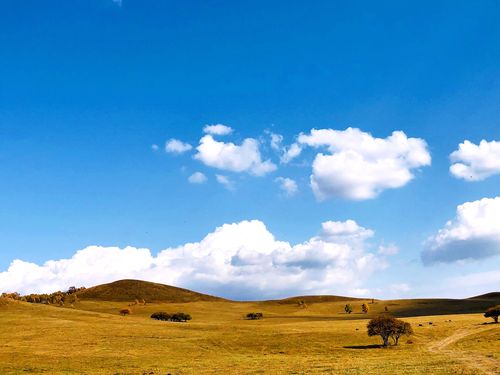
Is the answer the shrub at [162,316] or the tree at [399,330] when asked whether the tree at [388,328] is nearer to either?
the tree at [399,330]

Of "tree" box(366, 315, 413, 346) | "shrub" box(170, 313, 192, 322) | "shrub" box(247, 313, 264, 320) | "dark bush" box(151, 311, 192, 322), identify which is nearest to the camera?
"tree" box(366, 315, 413, 346)

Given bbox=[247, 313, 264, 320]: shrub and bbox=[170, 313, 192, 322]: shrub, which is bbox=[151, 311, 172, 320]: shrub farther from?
bbox=[247, 313, 264, 320]: shrub

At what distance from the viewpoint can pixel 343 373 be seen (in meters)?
48.3

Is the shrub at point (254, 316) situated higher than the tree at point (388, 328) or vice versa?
the shrub at point (254, 316)

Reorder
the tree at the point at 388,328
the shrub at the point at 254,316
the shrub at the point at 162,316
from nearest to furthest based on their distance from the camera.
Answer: the tree at the point at 388,328, the shrub at the point at 162,316, the shrub at the point at 254,316

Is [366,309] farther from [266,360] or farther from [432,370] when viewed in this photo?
[432,370]

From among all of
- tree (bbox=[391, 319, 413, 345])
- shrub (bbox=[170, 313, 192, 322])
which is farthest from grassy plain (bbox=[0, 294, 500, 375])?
shrub (bbox=[170, 313, 192, 322])

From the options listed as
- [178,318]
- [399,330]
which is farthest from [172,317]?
[399,330]

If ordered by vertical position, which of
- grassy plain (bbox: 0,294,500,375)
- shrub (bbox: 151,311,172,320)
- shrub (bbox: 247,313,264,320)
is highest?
shrub (bbox: 151,311,172,320)

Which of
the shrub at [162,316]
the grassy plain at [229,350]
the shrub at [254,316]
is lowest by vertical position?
the grassy plain at [229,350]

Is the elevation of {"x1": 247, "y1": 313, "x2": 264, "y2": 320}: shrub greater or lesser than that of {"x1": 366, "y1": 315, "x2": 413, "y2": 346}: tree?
greater

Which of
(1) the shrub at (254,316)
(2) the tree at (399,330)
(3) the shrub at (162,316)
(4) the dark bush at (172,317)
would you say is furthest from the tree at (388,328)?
(1) the shrub at (254,316)

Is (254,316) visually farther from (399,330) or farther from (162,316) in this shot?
(399,330)

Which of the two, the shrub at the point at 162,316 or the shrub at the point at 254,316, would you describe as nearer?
the shrub at the point at 162,316
